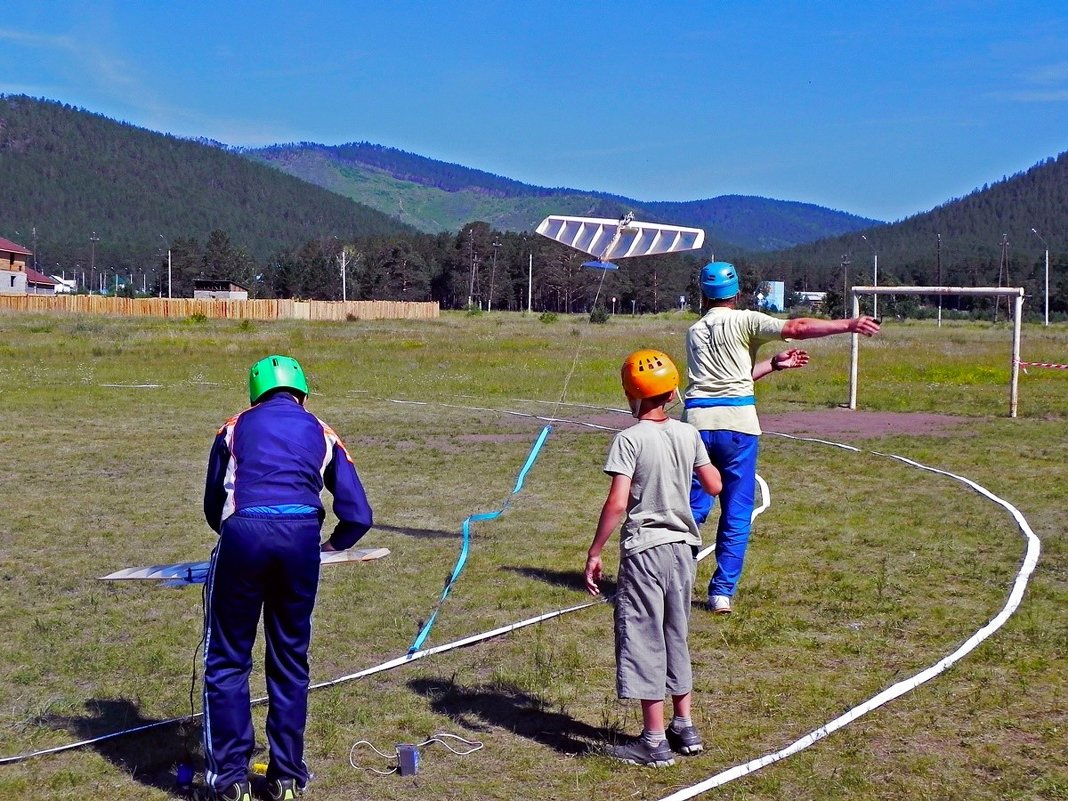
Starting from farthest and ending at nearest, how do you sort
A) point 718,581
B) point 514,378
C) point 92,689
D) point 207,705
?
point 514,378 < point 718,581 < point 92,689 < point 207,705

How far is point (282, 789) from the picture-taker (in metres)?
4.82

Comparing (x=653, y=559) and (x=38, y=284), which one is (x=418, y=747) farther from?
(x=38, y=284)

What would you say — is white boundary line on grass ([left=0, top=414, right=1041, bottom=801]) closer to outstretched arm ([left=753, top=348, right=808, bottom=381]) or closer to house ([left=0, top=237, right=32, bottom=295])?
outstretched arm ([left=753, top=348, right=808, bottom=381])

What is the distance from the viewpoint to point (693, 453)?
17.7 ft

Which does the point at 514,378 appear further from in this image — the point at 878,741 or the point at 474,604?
the point at 878,741

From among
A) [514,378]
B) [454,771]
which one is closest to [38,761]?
[454,771]

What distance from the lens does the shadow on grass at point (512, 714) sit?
554 centimetres

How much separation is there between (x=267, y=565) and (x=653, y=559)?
1.72 metres

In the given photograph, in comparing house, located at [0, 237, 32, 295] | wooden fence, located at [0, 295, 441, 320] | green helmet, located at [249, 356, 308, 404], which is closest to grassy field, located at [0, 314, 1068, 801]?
green helmet, located at [249, 356, 308, 404]

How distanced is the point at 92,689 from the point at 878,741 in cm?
414

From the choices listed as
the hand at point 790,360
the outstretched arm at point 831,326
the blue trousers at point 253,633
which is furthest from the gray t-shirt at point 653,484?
the hand at point 790,360

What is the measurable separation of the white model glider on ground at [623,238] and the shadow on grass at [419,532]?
286 centimetres

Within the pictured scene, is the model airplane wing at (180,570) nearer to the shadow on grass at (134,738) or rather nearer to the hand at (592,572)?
the shadow on grass at (134,738)

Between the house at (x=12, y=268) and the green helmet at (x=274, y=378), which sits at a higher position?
the house at (x=12, y=268)
